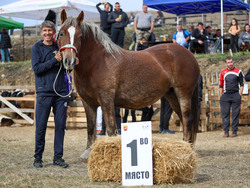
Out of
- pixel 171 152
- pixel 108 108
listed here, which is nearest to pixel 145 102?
pixel 108 108

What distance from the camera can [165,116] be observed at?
11.3 meters

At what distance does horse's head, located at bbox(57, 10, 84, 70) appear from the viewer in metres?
5.49

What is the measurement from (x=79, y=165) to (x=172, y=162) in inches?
78.8

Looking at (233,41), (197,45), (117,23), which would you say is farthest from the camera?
(197,45)

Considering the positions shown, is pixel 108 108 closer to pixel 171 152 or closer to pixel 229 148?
pixel 171 152

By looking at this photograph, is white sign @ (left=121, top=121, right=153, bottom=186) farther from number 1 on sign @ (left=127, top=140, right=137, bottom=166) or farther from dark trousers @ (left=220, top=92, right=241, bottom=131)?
dark trousers @ (left=220, top=92, right=241, bottom=131)

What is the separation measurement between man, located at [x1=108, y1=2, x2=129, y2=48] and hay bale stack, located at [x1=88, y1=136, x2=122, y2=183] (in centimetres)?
893

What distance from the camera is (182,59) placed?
7090mm

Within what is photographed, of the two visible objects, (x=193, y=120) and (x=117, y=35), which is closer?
(x=193, y=120)

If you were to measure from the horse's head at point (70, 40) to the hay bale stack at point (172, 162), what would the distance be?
1.73 metres

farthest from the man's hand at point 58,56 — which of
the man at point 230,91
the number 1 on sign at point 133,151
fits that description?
the man at point 230,91

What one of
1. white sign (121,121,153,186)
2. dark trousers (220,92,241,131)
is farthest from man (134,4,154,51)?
white sign (121,121,153,186)

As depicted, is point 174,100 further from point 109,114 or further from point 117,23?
point 117,23

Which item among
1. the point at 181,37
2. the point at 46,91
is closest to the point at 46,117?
the point at 46,91
